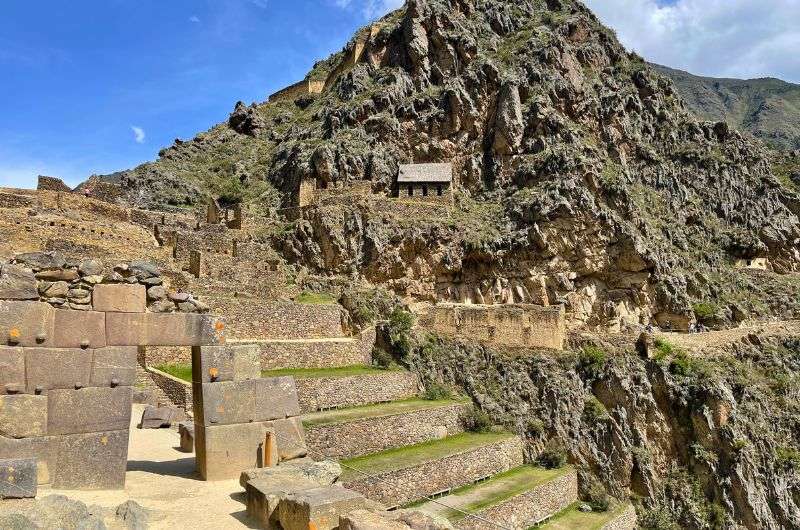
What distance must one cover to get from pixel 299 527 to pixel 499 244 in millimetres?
25662

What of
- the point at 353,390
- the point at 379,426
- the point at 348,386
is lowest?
the point at 379,426

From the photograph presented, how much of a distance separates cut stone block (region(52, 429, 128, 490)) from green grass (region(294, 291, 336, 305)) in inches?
597

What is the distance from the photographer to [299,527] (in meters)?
6.77

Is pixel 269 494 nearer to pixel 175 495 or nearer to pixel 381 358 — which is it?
pixel 175 495

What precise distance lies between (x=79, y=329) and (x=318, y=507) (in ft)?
14.3

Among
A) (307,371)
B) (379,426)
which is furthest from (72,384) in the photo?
(307,371)

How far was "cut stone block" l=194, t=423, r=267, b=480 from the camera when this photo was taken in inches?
355

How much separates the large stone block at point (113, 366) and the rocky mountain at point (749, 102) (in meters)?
97.5

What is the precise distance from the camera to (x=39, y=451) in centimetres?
748

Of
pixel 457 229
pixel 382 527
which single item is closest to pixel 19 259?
pixel 382 527

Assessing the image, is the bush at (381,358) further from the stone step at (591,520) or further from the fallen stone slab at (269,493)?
the fallen stone slab at (269,493)

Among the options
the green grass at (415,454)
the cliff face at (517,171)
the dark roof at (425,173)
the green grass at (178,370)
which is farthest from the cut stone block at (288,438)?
the dark roof at (425,173)

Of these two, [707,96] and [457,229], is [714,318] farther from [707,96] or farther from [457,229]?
[707,96]

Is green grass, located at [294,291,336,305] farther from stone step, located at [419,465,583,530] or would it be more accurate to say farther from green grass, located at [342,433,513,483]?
stone step, located at [419,465,583,530]
